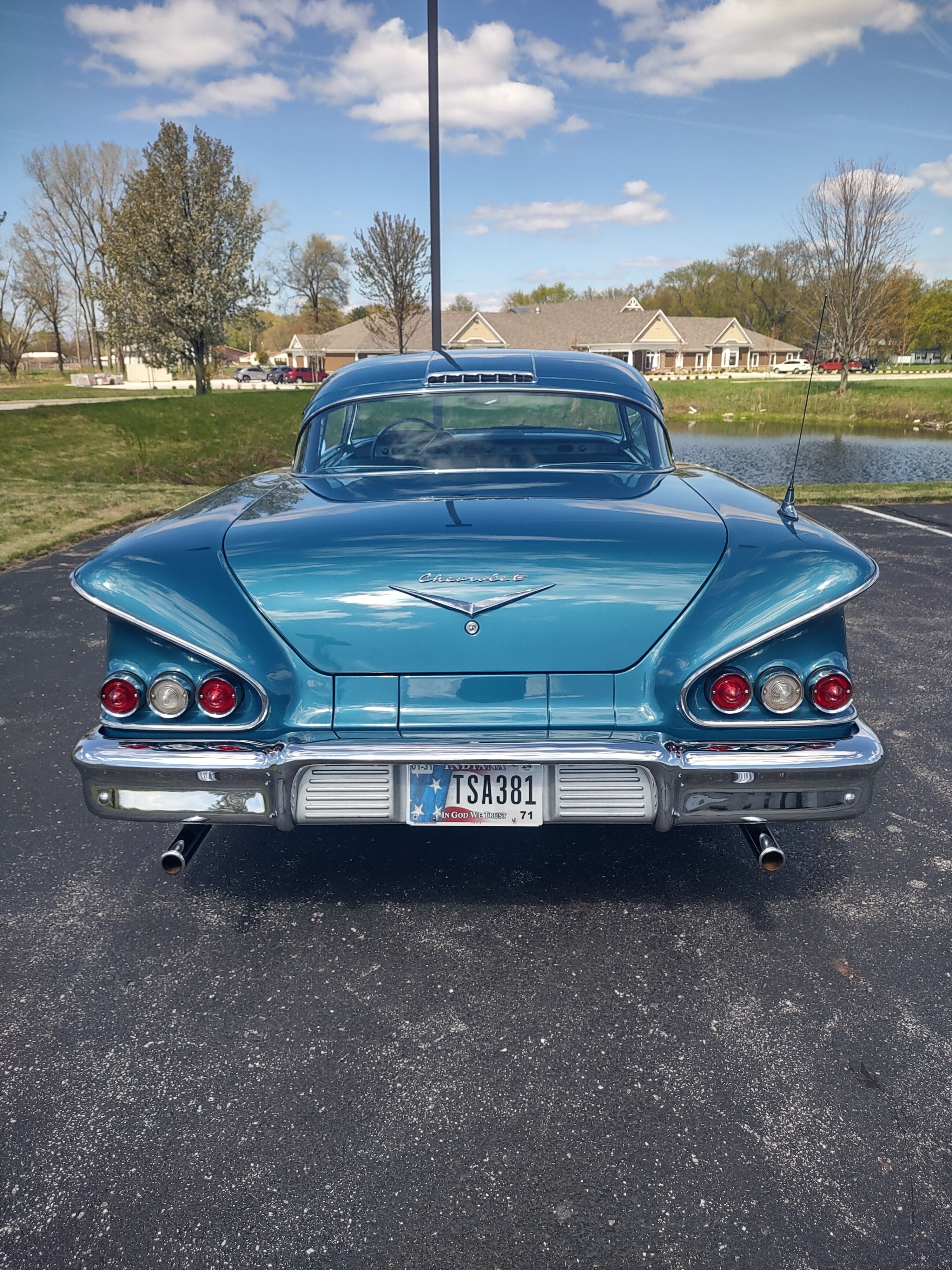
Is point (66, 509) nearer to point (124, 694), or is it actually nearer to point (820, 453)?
point (124, 694)

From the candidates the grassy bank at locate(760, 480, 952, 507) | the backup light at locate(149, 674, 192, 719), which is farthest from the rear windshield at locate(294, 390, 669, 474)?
the grassy bank at locate(760, 480, 952, 507)

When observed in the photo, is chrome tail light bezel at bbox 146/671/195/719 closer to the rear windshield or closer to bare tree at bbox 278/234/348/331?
the rear windshield

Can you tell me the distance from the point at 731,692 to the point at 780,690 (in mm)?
141

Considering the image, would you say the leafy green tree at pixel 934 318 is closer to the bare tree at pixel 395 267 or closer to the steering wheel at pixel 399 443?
the bare tree at pixel 395 267

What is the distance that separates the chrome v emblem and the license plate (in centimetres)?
42

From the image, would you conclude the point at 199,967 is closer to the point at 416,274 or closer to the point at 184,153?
the point at 184,153

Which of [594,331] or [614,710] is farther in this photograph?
[594,331]

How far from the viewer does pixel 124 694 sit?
257cm

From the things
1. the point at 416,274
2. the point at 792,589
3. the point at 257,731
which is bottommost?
the point at 257,731

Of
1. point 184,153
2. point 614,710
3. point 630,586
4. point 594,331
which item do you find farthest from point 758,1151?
point 594,331

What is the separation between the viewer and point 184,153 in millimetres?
36312

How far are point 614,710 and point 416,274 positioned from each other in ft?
163

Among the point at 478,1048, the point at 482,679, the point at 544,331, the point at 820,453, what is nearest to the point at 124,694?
the point at 482,679

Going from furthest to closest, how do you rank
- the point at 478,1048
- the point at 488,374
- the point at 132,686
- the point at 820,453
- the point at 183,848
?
the point at 820,453
the point at 488,374
the point at 183,848
the point at 132,686
the point at 478,1048
